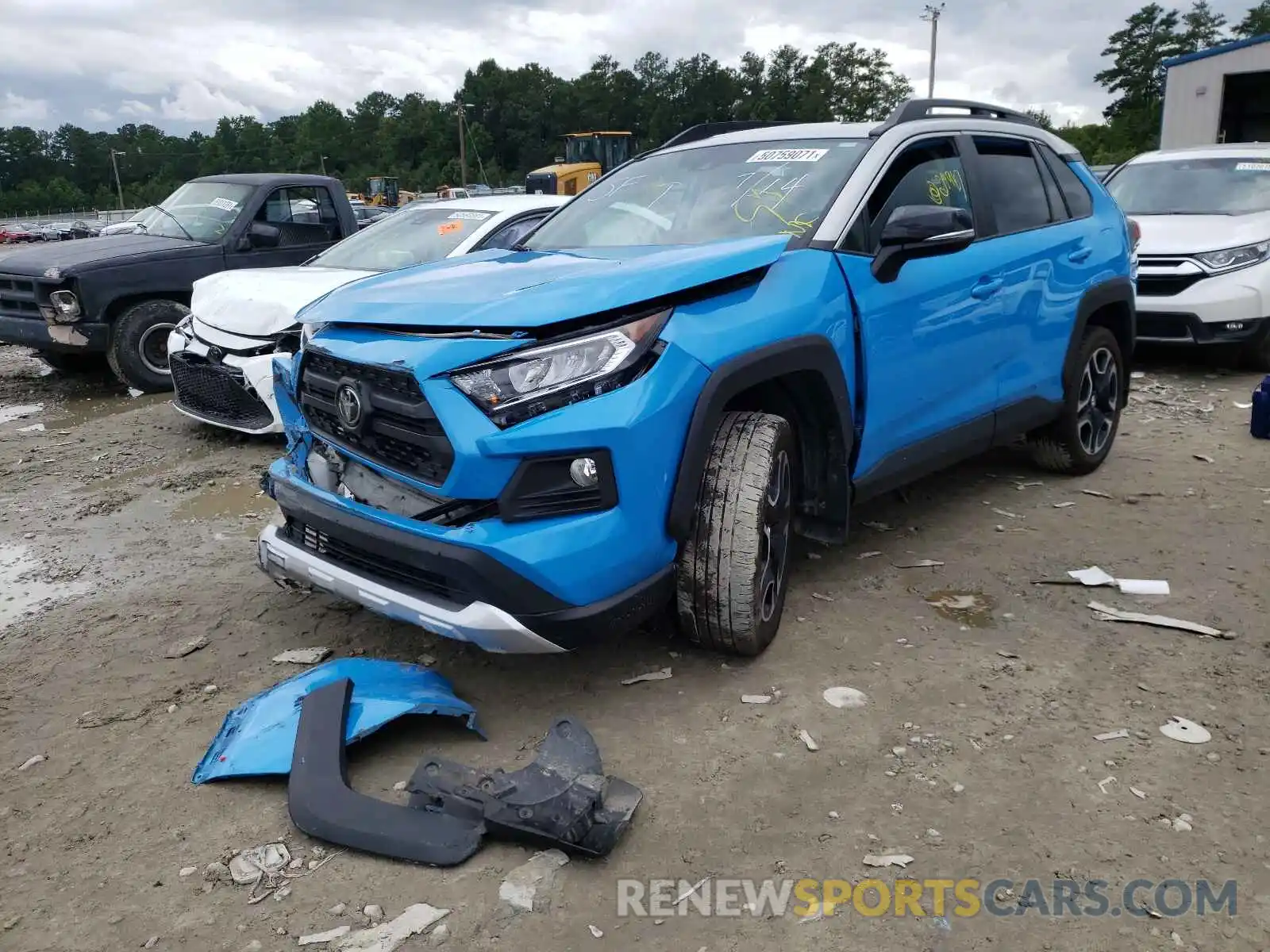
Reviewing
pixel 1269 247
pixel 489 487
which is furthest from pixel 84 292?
pixel 1269 247

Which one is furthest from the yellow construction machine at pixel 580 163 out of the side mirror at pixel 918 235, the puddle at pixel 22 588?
Answer: the side mirror at pixel 918 235

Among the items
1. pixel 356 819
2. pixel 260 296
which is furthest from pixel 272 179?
pixel 356 819

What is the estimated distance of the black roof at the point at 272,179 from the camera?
29.7 feet

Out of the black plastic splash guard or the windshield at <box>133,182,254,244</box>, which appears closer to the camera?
the black plastic splash guard

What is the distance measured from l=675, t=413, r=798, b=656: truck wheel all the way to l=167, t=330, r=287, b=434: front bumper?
3.81 meters

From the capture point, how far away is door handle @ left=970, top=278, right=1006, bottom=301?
4.16 meters

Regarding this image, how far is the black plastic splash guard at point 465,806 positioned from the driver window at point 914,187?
2070mm

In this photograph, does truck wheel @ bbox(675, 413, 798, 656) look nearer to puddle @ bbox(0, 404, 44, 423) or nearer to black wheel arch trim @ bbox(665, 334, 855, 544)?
black wheel arch trim @ bbox(665, 334, 855, 544)

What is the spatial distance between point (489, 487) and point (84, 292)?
682cm

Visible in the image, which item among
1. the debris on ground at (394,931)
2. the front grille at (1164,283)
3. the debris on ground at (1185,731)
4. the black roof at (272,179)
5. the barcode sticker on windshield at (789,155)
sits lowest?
the debris on ground at (1185,731)

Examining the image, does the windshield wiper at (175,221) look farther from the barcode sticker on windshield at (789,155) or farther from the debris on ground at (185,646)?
the barcode sticker on windshield at (789,155)

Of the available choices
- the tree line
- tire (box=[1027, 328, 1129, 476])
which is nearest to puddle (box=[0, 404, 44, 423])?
tire (box=[1027, 328, 1129, 476])

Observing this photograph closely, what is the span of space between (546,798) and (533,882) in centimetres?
20

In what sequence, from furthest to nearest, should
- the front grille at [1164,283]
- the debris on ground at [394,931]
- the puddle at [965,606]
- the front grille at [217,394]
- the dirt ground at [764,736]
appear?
the front grille at [1164,283] < the front grille at [217,394] < the puddle at [965,606] < the dirt ground at [764,736] < the debris on ground at [394,931]
